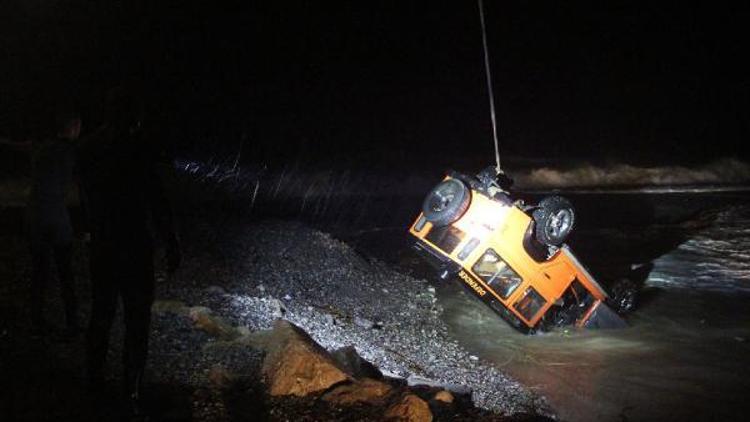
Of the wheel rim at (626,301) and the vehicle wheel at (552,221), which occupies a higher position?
the vehicle wheel at (552,221)

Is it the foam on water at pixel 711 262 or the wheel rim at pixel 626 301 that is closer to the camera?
the wheel rim at pixel 626 301

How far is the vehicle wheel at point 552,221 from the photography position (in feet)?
29.1

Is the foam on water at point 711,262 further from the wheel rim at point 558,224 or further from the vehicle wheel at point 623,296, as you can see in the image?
the wheel rim at point 558,224

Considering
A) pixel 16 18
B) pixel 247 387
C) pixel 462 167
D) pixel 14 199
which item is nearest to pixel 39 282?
pixel 247 387

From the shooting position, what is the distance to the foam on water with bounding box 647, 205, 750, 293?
13.2 meters

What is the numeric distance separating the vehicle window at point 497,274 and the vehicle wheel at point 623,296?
8.58ft

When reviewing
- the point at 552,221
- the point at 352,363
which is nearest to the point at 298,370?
the point at 352,363

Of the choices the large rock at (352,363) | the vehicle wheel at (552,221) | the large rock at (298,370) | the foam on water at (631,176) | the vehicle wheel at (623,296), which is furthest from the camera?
the foam on water at (631,176)

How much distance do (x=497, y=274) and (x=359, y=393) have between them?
4.66 meters

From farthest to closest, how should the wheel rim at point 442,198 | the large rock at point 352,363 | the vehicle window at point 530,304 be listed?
the vehicle window at point 530,304, the wheel rim at point 442,198, the large rock at point 352,363

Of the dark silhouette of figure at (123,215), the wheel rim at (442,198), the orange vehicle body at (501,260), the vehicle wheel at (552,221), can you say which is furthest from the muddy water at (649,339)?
the dark silhouette of figure at (123,215)

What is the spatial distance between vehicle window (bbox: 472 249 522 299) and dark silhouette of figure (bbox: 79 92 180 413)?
20.1 feet

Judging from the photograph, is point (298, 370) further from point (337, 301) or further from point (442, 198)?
point (337, 301)

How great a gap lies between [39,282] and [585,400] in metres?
6.64
